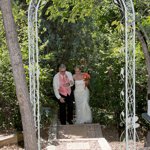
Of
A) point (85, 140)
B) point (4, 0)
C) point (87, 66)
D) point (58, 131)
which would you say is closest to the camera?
point (4, 0)

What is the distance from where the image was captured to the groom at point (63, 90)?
945cm

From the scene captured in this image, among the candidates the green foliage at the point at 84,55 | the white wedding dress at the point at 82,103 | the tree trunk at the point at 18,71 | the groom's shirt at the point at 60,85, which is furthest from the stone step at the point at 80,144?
the tree trunk at the point at 18,71

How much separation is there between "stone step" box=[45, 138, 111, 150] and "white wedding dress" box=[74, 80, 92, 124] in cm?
187

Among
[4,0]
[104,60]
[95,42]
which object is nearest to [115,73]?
[104,60]

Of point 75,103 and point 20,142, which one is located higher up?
point 75,103

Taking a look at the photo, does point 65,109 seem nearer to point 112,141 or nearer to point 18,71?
point 112,141

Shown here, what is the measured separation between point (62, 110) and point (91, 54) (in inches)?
104

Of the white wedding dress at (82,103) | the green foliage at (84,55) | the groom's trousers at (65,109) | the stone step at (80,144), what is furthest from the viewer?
the white wedding dress at (82,103)

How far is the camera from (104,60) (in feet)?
33.0

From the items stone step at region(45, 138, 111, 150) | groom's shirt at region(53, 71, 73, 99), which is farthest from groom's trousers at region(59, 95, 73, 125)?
stone step at region(45, 138, 111, 150)

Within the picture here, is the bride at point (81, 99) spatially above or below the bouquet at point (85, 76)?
below

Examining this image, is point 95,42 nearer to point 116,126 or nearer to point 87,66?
point 87,66

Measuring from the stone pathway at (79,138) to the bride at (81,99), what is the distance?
587 millimetres

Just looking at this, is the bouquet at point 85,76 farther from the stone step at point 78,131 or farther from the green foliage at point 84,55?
the stone step at point 78,131
